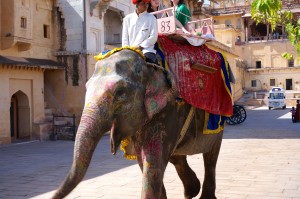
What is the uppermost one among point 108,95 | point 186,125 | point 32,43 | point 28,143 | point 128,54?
point 32,43

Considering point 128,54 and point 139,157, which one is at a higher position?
point 128,54

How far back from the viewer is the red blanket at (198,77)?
509 centimetres

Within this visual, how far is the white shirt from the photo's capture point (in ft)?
15.4

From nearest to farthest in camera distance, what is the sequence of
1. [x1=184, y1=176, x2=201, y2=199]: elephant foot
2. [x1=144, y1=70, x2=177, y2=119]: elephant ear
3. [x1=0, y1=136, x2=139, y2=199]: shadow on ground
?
[x1=144, y1=70, x2=177, y2=119]: elephant ear → [x1=184, y1=176, x2=201, y2=199]: elephant foot → [x1=0, y1=136, x2=139, y2=199]: shadow on ground

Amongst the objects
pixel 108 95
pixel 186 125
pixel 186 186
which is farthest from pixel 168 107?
pixel 186 186

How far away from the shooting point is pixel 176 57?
202 inches

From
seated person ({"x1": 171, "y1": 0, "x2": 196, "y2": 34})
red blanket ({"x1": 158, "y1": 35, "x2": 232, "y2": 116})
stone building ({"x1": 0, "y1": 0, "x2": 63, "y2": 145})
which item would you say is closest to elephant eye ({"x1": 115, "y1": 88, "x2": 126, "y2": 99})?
red blanket ({"x1": 158, "y1": 35, "x2": 232, "y2": 116})

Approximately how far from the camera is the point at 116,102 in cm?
403

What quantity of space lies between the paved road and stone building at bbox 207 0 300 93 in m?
39.5

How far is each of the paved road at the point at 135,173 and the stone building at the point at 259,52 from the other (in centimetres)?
3952

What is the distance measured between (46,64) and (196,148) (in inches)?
522

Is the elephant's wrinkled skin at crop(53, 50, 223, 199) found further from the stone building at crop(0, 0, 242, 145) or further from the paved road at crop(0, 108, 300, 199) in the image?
the stone building at crop(0, 0, 242, 145)

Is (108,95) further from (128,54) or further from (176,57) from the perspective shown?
(176,57)

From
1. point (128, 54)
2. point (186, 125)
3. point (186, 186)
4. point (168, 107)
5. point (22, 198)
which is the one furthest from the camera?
point (22, 198)
